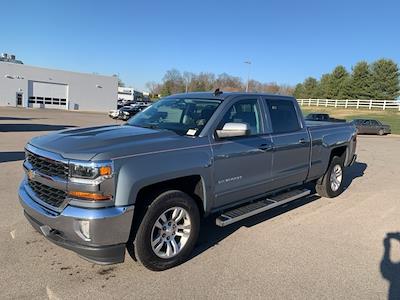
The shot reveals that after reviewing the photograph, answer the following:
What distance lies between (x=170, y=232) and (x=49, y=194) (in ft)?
4.42

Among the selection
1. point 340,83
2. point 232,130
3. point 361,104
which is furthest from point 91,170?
point 340,83

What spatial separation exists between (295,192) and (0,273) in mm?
4374

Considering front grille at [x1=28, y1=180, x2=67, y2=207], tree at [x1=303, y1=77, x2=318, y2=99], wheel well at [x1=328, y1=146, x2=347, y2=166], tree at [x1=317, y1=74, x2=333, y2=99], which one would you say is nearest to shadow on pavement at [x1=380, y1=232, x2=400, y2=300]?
wheel well at [x1=328, y1=146, x2=347, y2=166]

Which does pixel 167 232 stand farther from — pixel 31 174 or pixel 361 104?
pixel 361 104

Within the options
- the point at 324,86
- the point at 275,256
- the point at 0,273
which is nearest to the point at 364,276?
the point at 275,256

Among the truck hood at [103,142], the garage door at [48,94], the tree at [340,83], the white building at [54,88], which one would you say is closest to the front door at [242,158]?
the truck hood at [103,142]

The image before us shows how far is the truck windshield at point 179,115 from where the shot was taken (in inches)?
188

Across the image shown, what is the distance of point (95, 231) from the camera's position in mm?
3549

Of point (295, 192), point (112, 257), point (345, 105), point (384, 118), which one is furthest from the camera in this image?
point (345, 105)

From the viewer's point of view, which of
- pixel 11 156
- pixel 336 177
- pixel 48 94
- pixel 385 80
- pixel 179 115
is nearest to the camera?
pixel 179 115

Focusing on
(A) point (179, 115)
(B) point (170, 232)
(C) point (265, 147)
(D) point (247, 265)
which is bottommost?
(D) point (247, 265)

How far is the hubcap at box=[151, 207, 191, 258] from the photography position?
415 centimetres

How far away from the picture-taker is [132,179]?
3.72m

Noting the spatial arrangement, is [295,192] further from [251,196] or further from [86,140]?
[86,140]
